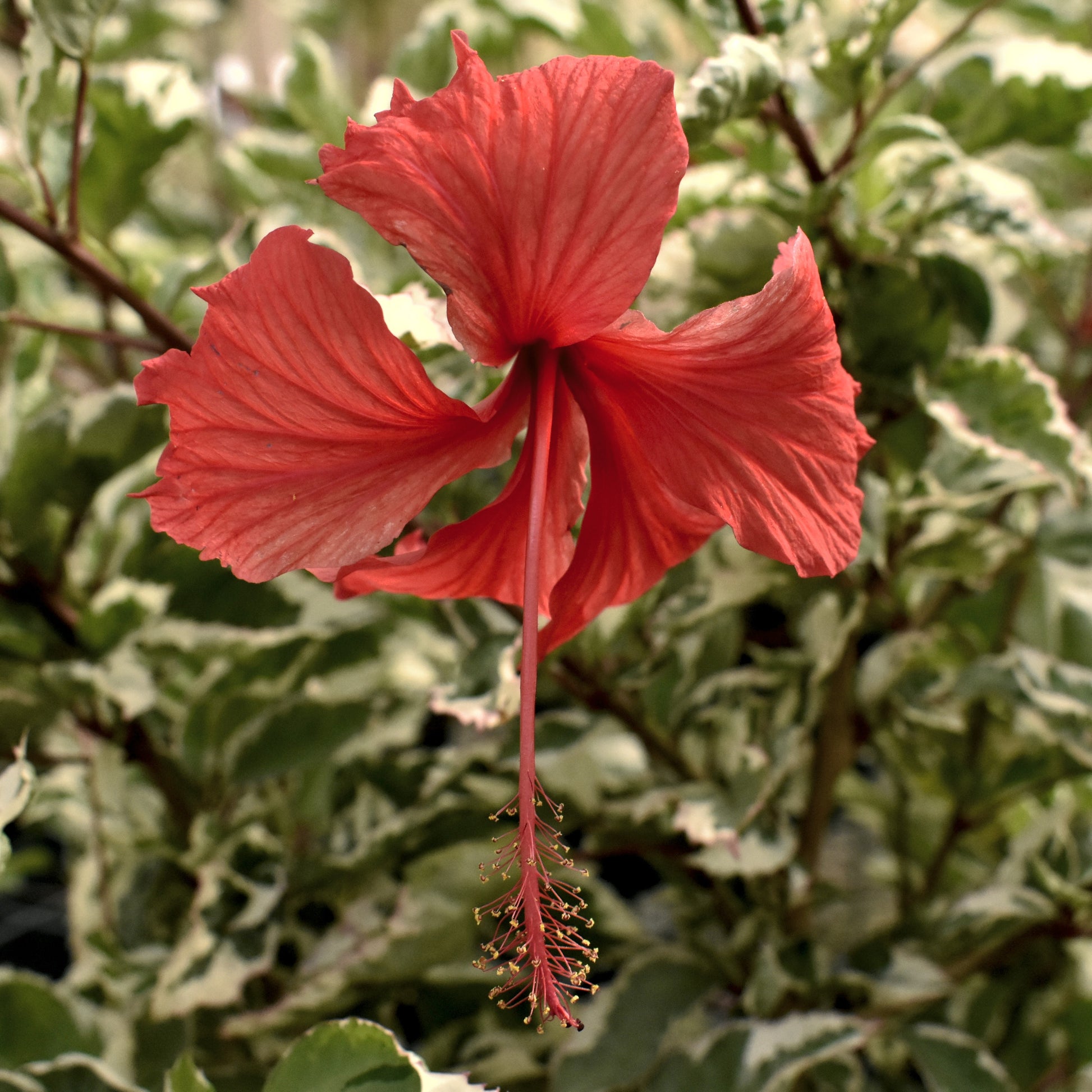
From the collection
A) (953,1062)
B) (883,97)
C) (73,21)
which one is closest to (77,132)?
(73,21)

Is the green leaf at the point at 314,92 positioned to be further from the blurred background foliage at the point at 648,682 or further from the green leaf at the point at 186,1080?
the green leaf at the point at 186,1080

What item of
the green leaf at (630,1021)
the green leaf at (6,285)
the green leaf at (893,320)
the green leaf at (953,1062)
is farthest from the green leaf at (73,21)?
the green leaf at (953,1062)

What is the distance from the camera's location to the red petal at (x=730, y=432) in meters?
0.31

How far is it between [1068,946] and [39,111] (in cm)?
83

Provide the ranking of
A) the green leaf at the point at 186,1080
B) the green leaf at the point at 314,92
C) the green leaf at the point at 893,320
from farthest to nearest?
the green leaf at the point at 314,92
the green leaf at the point at 893,320
the green leaf at the point at 186,1080

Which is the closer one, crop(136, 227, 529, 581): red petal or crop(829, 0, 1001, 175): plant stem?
crop(136, 227, 529, 581): red petal

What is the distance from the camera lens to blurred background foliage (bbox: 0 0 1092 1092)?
1.73 ft

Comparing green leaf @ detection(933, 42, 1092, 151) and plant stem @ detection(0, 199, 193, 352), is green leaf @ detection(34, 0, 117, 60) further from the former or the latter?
green leaf @ detection(933, 42, 1092, 151)

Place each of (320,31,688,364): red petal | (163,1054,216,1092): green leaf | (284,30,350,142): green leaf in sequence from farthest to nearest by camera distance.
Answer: (284,30,350,142): green leaf, (163,1054,216,1092): green leaf, (320,31,688,364): red petal

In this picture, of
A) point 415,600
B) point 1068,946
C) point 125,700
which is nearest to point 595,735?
point 415,600

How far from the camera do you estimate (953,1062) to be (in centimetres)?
62

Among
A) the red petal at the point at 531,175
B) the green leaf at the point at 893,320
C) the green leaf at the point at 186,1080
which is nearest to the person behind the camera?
the red petal at the point at 531,175

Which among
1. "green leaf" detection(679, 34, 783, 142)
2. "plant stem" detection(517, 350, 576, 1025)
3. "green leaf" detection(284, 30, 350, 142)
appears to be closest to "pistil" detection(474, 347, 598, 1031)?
"plant stem" detection(517, 350, 576, 1025)

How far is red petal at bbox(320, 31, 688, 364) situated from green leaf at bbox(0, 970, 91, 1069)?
47cm
